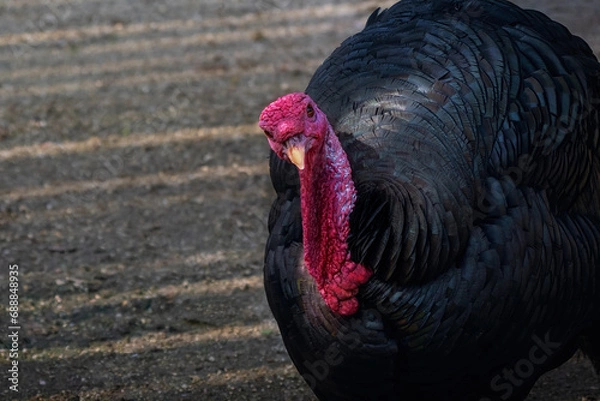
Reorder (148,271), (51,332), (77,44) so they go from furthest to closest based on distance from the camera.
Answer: (77,44), (148,271), (51,332)

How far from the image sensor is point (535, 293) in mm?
2887

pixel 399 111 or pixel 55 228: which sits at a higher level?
pixel 399 111

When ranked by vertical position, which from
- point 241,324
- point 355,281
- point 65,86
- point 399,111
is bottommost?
point 241,324

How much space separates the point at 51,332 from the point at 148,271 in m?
0.61

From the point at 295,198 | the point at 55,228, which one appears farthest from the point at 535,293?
the point at 55,228

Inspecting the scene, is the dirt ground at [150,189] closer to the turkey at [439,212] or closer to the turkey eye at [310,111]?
the turkey at [439,212]

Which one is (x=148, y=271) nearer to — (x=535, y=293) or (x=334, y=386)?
(x=334, y=386)
